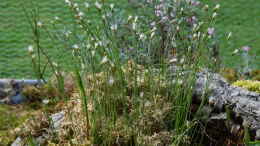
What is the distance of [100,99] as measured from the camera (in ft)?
9.61

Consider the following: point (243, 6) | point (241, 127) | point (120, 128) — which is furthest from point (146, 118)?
point (243, 6)

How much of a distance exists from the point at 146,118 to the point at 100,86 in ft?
1.30

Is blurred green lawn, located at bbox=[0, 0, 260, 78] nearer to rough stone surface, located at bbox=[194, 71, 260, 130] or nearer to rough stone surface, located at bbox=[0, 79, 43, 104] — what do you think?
rough stone surface, located at bbox=[0, 79, 43, 104]

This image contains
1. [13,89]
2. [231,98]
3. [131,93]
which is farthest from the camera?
[13,89]

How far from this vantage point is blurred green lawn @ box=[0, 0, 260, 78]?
5836mm

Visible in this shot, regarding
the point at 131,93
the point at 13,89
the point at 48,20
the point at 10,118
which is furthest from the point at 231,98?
the point at 48,20

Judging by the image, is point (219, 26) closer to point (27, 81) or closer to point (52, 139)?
point (27, 81)

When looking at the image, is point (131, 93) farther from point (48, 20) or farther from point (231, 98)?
point (48, 20)

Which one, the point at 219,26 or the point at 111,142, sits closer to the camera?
the point at 111,142

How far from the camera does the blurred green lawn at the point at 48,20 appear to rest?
5.84 meters

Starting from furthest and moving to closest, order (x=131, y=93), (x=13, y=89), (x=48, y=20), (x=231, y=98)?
(x=48, y=20), (x=13, y=89), (x=131, y=93), (x=231, y=98)

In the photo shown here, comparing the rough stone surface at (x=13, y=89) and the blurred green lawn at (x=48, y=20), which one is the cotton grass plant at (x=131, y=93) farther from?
the blurred green lawn at (x=48, y=20)

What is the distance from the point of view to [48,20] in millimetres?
6793

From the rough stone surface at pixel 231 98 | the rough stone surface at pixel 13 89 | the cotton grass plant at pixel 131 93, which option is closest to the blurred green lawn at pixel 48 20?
the rough stone surface at pixel 13 89
